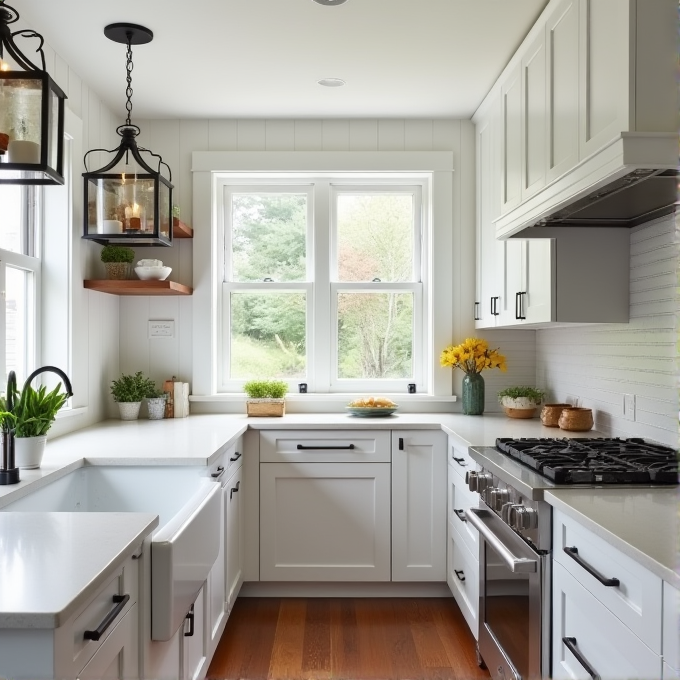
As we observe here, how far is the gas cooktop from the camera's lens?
72.0 inches

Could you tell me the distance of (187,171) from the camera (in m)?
3.81

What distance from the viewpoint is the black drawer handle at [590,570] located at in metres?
1.37

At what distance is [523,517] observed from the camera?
1.84 metres

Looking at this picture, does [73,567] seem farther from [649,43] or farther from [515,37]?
[515,37]

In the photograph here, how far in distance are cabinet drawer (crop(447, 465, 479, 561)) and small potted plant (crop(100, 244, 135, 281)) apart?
198cm

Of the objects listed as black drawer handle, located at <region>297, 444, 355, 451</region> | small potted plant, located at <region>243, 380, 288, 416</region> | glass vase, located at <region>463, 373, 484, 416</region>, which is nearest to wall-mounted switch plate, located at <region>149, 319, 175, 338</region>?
small potted plant, located at <region>243, 380, 288, 416</region>

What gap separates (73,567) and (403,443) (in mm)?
2228

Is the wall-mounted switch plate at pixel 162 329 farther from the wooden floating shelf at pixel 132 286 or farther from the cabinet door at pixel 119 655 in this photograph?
the cabinet door at pixel 119 655

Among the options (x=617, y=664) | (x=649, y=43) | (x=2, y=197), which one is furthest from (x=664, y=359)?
(x=2, y=197)

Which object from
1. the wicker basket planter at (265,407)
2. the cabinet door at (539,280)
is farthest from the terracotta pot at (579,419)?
the wicker basket planter at (265,407)

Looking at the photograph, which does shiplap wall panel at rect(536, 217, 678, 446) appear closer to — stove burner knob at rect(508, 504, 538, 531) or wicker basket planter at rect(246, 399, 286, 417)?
stove burner knob at rect(508, 504, 538, 531)

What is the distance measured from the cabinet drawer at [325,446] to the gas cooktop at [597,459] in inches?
33.7

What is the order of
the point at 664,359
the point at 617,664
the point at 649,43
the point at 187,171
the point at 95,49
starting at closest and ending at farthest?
the point at 617,664 → the point at 649,43 → the point at 664,359 → the point at 95,49 → the point at 187,171

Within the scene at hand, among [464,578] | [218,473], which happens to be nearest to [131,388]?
[218,473]
